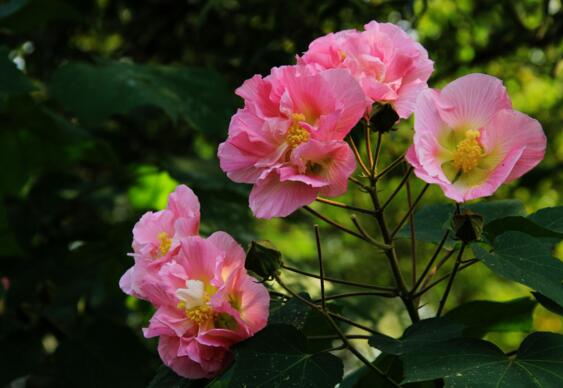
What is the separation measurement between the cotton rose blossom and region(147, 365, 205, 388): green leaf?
19 centimetres

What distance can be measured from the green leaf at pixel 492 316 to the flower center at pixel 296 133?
12.4 inches

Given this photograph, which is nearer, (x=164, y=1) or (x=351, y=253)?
(x=164, y=1)

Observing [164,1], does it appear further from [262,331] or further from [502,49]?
[262,331]

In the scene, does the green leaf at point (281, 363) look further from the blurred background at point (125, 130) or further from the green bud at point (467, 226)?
the blurred background at point (125, 130)

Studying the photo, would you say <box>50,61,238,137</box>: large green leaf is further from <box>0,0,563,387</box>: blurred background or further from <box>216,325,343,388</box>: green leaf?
<box>216,325,343,388</box>: green leaf

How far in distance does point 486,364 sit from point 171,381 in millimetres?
320

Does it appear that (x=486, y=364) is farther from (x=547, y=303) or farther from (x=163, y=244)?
(x=163, y=244)

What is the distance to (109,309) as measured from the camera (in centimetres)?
248

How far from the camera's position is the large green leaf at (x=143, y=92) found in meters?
1.73

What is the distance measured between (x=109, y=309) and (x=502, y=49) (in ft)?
4.49

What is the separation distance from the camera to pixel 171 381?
85cm

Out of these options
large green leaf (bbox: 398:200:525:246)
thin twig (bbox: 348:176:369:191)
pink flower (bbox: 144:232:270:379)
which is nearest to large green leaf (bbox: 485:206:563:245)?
large green leaf (bbox: 398:200:525:246)

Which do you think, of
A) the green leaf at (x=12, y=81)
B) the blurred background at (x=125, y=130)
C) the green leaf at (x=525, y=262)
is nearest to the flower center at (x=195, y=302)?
the green leaf at (x=525, y=262)

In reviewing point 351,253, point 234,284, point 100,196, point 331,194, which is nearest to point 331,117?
point 331,194
